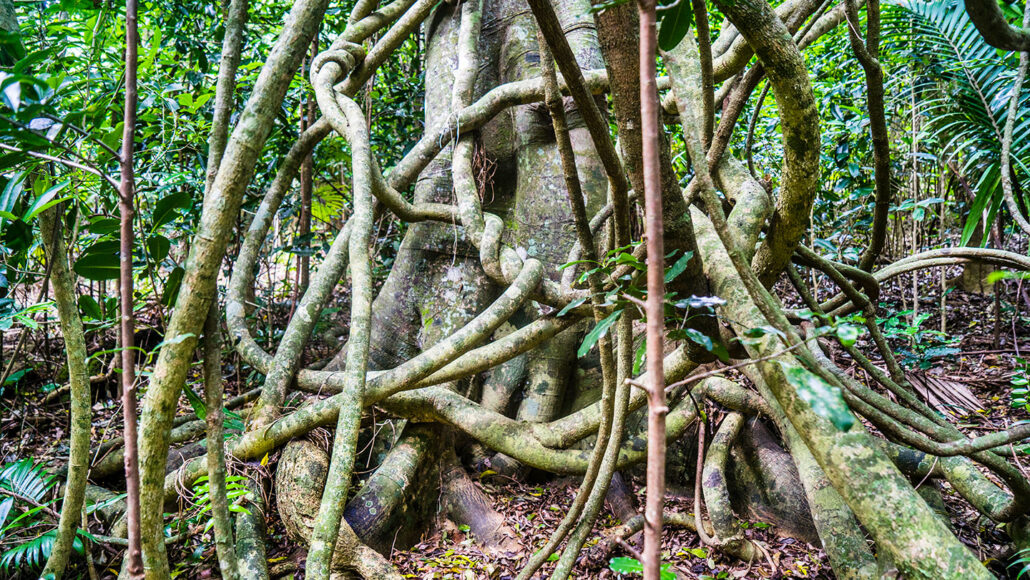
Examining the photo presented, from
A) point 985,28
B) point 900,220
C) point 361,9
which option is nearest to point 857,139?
point 900,220

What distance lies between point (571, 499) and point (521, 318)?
0.96 meters

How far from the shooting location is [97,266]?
1173mm

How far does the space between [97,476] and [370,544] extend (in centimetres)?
152

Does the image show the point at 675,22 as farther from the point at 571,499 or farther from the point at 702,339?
the point at 571,499

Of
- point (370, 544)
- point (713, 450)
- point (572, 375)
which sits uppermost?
point (572, 375)

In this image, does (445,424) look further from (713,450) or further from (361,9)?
(361,9)

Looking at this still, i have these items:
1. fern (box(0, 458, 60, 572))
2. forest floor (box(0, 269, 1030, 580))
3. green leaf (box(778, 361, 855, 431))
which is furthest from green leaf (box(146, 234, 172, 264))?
fern (box(0, 458, 60, 572))

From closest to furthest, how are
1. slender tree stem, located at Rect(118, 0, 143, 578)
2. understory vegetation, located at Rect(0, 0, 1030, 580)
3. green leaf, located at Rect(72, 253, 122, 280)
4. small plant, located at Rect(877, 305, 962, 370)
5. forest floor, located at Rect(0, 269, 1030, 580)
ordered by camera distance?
1. slender tree stem, located at Rect(118, 0, 143, 578)
2. understory vegetation, located at Rect(0, 0, 1030, 580)
3. green leaf, located at Rect(72, 253, 122, 280)
4. forest floor, located at Rect(0, 269, 1030, 580)
5. small plant, located at Rect(877, 305, 962, 370)

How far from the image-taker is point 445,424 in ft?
8.66

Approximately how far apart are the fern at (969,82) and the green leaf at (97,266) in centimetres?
323

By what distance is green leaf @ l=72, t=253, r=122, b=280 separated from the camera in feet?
3.81

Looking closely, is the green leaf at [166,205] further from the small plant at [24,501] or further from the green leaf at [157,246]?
the small plant at [24,501]

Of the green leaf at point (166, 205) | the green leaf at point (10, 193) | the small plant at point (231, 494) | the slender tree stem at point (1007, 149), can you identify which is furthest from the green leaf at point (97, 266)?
the slender tree stem at point (1007, 149)

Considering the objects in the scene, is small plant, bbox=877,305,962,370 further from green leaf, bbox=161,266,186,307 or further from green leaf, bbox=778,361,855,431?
green leaf, bbox=161,266,186,307
